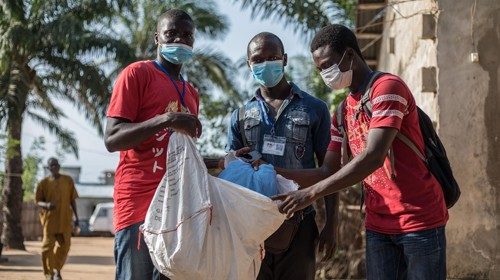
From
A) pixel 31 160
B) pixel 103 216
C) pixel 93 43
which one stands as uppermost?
pixel 93 43

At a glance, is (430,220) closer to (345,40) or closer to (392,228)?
(392,228)

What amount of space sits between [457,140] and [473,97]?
0.38m

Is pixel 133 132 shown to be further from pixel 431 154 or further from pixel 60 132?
pixel 60 132

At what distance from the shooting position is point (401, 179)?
375cm

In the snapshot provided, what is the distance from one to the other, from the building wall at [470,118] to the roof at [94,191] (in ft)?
142

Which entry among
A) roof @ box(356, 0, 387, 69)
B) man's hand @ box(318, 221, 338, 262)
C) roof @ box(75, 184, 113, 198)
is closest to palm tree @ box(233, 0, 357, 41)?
roof @ box(356, 0, 387, 69)

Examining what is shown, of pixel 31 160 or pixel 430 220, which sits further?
pixel 31 160

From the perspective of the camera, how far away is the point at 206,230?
360 centimetres

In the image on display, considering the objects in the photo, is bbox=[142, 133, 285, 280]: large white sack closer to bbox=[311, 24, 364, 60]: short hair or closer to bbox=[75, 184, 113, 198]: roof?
bbox=[311, 24, 364, 60]: short hair

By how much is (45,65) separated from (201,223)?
16468 millimetres

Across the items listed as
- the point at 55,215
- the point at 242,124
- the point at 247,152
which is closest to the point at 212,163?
the point at 247,152

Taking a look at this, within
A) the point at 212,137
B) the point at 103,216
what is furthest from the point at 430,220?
the point at 103,216

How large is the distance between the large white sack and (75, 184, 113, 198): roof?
46.4 meters

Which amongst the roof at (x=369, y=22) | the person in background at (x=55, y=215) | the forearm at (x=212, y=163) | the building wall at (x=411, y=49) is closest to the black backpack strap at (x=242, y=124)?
the forearm at (x=212, y=163)
